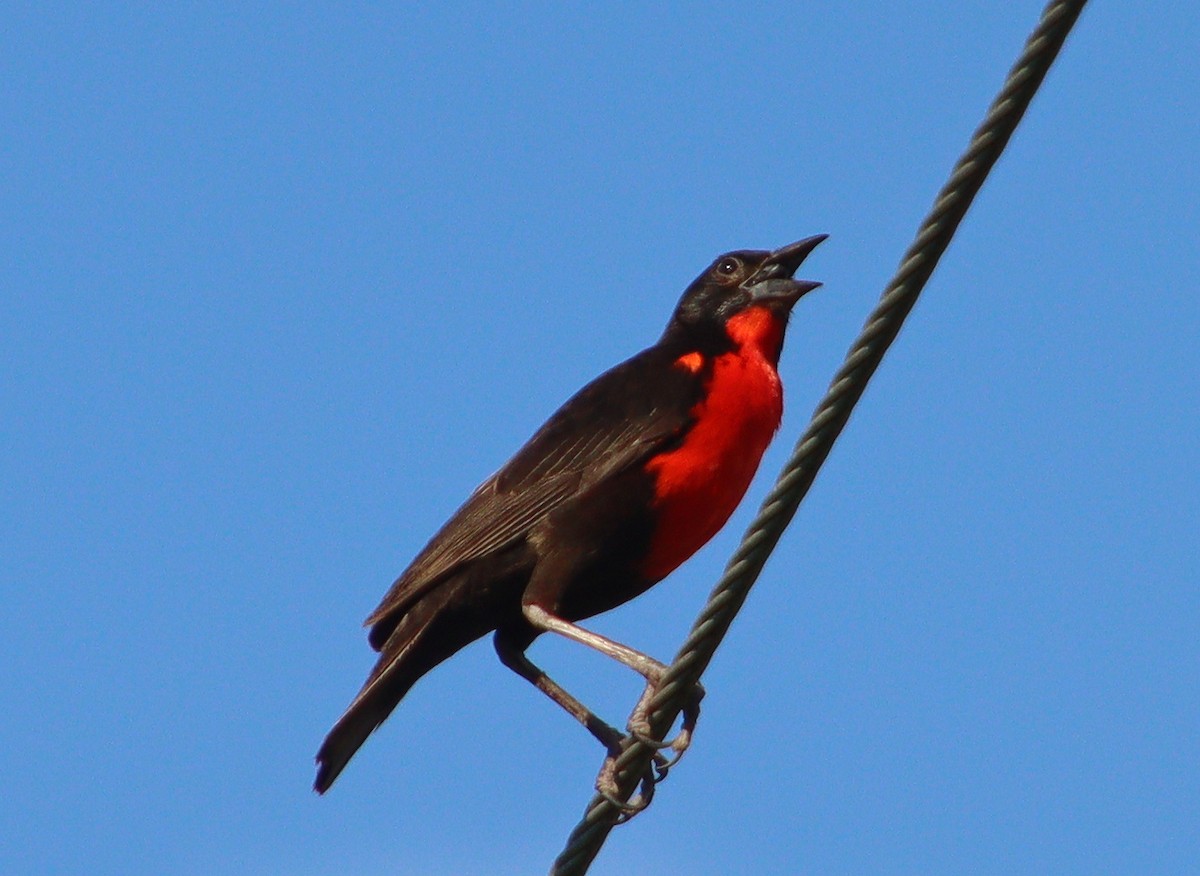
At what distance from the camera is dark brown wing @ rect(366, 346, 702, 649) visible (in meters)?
6.71

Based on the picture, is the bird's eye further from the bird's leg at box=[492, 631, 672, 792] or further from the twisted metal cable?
the twisted metal cable

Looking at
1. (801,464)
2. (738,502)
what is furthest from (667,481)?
(801,464)

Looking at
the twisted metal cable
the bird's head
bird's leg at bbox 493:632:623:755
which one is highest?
the bird's head

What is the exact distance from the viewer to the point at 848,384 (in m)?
4.14

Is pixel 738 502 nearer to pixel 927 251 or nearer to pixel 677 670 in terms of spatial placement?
pixel 677 670

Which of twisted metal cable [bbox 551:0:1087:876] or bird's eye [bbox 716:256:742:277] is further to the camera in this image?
bird's eye [bbox 716:256:742:277]

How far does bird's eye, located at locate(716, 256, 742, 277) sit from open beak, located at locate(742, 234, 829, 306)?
0.09 m

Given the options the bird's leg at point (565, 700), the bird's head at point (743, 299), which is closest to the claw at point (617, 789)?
the bird's leg at point (565, 700)

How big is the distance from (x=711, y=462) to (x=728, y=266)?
4.20ft

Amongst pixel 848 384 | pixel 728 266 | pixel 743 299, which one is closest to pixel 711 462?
pixel 743 299

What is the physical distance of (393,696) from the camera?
6719 millimetres

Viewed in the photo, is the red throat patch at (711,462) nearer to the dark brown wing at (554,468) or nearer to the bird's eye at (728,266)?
the dark brown wing at (554,468)

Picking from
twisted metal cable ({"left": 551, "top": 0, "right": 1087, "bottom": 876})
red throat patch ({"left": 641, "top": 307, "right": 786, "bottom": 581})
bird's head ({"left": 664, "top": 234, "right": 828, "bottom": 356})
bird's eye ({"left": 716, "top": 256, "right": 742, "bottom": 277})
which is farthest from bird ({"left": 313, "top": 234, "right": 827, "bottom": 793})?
twisted metal cable ({"left": 551, "top": 0, "right": 1087, "bottom": 876})

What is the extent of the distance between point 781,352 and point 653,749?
9.13 feet
